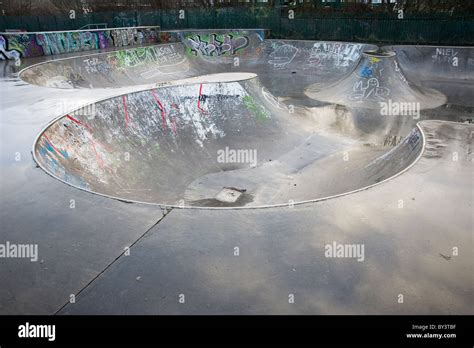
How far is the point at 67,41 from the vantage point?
844 inches

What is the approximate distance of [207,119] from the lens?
40.5ft

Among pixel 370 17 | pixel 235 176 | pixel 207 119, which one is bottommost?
pixel 235 176

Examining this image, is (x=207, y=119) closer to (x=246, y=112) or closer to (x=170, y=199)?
(x=246, y=112)

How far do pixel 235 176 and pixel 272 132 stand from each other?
3.11 metres

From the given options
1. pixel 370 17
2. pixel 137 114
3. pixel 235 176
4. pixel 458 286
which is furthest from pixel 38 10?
pixel 458 286
